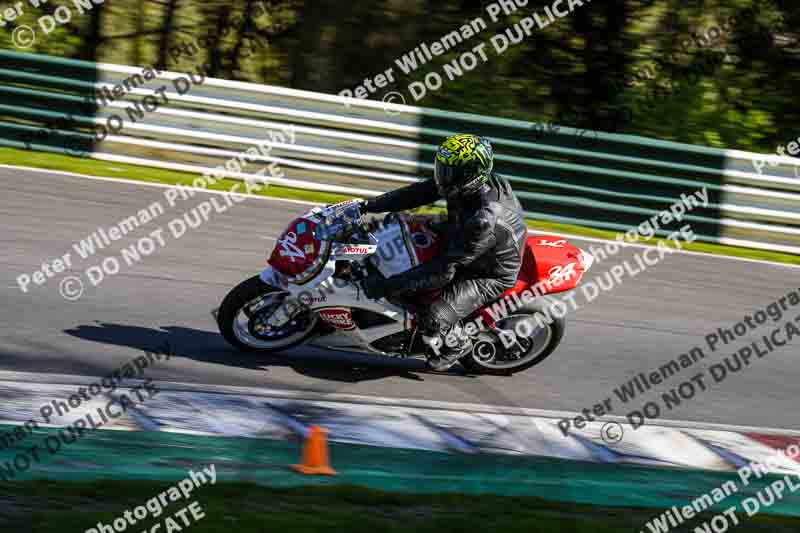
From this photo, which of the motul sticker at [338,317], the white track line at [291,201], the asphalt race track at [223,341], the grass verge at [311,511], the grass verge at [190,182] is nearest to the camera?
the grass verge at [311,511]

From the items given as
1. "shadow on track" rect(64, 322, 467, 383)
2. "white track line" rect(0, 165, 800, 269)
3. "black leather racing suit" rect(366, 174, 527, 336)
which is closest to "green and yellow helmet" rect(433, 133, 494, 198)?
"black leather racing suit" rect(366, 174, 527, 336)

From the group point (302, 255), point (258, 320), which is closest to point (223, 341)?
point (258, 320)

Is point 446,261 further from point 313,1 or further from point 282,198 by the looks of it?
point 313,1

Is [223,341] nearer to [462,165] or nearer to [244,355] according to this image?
[244,355]

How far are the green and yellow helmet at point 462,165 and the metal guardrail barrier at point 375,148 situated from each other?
6.31 m

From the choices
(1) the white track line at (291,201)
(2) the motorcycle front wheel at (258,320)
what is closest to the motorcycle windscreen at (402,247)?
(2) the motorcycle front wheel at (258,320)

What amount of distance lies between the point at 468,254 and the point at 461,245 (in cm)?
8

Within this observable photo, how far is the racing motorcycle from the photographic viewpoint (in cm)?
762

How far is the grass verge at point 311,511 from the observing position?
4.99 meters

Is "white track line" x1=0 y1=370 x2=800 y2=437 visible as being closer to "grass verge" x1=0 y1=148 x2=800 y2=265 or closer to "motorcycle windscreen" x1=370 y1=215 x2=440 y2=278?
"motorcycle windscreen" x1=370 y1=215 x2=440 y2=278

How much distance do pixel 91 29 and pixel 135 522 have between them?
A: 1524 cm

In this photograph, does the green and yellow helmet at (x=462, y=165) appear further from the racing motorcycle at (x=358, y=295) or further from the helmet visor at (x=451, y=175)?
the racing motorcycle at (x=358, y=295)

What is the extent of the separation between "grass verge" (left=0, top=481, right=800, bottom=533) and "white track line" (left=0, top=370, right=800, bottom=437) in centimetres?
172

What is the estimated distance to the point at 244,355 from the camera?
8.09m
